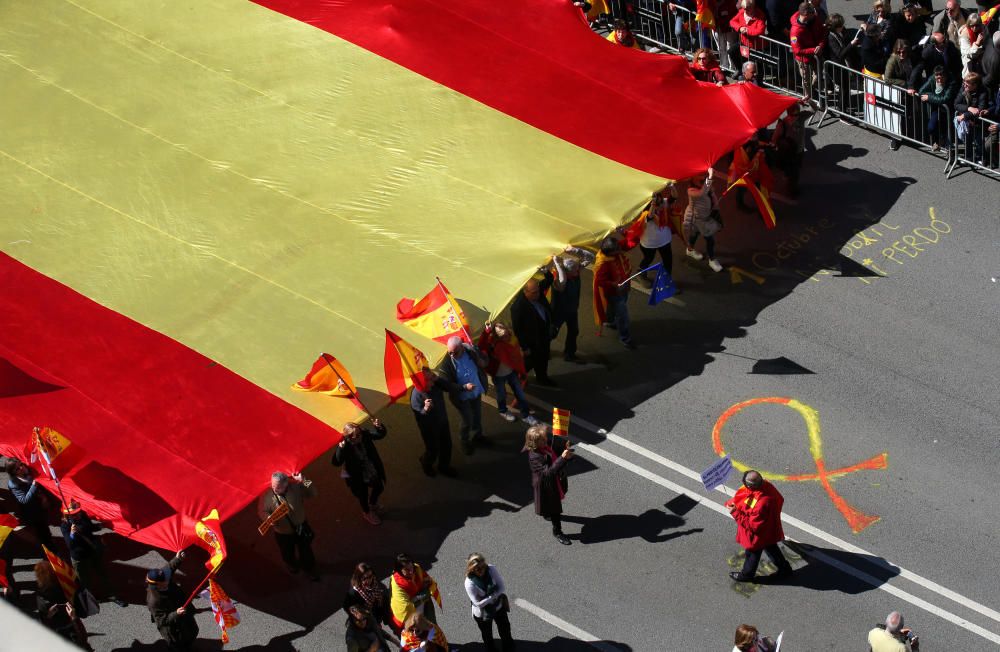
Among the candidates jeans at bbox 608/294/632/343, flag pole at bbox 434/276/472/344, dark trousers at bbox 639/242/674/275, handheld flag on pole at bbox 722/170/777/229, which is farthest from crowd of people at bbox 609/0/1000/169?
flag pole at bbox 434/276/472/344

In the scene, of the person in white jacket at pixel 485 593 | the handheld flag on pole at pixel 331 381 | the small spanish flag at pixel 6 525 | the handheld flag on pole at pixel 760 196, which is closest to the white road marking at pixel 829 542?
the handheld flag on pole at pixel 331 381

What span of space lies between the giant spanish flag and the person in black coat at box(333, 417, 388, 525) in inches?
14.2

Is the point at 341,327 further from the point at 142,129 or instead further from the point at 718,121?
the point at 718,121

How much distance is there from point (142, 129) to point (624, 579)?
29.6 ft

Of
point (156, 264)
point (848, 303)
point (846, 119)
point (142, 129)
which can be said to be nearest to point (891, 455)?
point (848, 303)

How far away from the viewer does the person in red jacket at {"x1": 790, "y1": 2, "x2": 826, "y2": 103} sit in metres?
21.7

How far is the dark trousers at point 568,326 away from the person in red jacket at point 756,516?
4.08 metres

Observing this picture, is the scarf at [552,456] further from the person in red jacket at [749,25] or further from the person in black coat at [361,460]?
the person in red jacket at [749,25]

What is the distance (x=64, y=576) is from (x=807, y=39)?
46.2 feet

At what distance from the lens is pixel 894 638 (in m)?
12.8

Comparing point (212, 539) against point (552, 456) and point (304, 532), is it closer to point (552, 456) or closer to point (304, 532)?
point (304, 532)

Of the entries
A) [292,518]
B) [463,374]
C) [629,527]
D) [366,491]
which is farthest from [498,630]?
[463,374]

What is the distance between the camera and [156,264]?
56.1 ft

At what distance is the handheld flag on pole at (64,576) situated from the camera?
1432 cm
